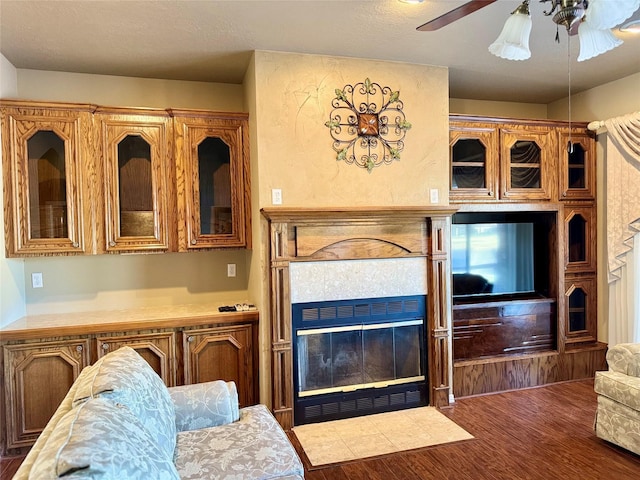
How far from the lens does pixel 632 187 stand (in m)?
3.81

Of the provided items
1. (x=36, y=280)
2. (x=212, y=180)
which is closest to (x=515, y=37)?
(x=212, y=180)

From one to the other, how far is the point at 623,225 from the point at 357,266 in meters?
2.48

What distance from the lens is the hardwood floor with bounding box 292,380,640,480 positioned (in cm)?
263

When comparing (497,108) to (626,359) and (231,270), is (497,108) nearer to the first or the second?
(626,359)

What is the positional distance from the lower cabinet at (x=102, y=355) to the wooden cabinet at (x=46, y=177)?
26.7 inches

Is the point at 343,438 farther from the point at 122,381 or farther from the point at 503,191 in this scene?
the point at 503,191

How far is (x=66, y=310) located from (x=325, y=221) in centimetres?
222

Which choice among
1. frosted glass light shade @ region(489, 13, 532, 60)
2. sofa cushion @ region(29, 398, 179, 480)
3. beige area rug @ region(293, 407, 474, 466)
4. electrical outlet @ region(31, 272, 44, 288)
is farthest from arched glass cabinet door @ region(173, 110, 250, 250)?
frosted glass light shade @ region(489, 13, 532, 60)

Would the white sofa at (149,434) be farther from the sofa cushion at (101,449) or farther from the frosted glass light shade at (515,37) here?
the frosted glass light shade at (515,37)

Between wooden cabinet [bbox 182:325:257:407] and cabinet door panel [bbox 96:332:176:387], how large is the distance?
0.09 meters

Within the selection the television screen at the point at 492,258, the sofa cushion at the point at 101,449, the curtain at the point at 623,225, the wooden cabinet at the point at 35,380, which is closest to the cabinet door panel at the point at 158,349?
the wooden cabinet at the point at 35,380

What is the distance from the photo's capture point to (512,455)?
9.34 ft

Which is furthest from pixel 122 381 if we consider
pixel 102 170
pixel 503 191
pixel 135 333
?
pixel 503 191

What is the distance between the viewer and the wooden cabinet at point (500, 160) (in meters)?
3.84
